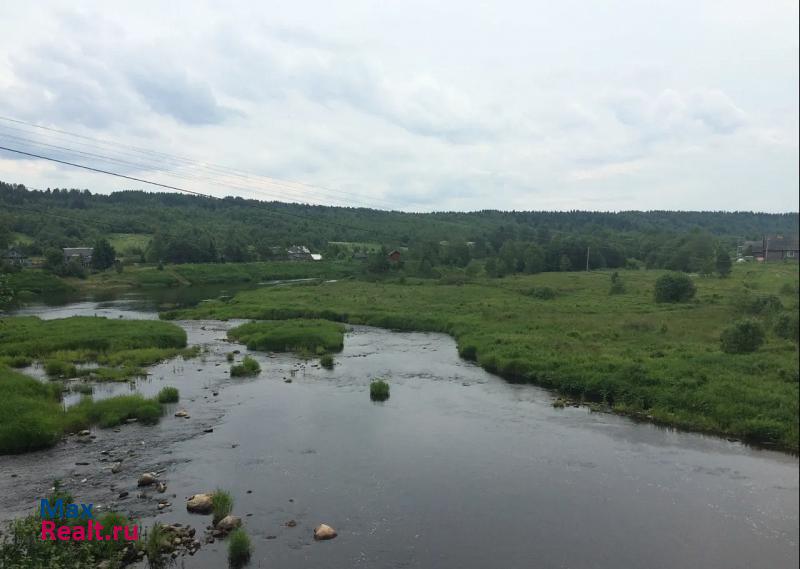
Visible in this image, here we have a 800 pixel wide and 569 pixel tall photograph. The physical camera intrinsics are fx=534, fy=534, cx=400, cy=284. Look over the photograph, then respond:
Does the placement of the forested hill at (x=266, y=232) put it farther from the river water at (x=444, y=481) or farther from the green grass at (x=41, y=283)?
the river water at (x=444, y=481)

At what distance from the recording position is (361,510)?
17125 millimetres

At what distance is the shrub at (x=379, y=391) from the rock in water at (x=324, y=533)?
12.6 m

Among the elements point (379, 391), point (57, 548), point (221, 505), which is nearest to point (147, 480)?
point (221, 505)

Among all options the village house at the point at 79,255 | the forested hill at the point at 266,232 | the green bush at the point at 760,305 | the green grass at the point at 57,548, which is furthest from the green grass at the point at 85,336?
the village house at the point at 79,255

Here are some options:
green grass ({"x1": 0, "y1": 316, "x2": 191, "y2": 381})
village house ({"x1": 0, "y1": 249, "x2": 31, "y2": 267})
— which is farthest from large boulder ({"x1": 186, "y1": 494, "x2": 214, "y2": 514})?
village house ({"x1": 0, "y1": 249, "x2": 31, "y2": 267})

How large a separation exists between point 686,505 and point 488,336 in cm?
2435

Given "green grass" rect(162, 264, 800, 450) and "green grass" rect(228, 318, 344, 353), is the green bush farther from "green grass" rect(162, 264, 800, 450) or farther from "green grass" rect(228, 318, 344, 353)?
"green grass" rect(228, 318, 344, 353)

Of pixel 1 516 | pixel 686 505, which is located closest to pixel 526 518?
pixel 686 505

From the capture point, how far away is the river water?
14.9m

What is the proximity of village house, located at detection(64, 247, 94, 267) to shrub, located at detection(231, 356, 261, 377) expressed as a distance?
Result: 8978 centimetres

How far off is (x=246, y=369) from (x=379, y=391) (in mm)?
9623

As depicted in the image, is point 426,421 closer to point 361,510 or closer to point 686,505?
point 361,510

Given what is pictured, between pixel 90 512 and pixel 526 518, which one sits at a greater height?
pixel 90 512

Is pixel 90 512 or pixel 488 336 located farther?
pixel 488 336
